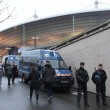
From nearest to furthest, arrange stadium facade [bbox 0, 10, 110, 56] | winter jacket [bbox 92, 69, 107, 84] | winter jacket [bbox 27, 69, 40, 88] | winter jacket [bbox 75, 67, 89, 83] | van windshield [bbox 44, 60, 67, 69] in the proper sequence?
winter jacket [bbox 75, 67, 89, 83]
winter jacket [bbox 92, 69, 107, 84]
winter jacket [bbox 27, 69, 40, 88]
van windshield [bbox 44, 60, 67, 69]
stadium facade [bbox 0, 10, 110, 56]

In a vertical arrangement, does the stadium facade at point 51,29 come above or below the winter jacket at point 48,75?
above

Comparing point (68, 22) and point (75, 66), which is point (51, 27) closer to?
point (68, 22)

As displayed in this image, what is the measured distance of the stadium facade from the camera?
59219mm

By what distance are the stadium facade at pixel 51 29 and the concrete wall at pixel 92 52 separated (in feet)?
113

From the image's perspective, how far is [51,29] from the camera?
65.6m

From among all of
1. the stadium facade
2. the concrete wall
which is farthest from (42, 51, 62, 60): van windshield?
the stadium facade

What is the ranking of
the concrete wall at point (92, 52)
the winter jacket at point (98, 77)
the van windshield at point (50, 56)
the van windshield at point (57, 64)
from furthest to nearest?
the van windshield at point (50, 56) → the van windshield at point (57, 64) → the concrete wall at point (92, 52) → the winter jacket at point (98, 77)

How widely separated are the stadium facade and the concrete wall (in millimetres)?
34426

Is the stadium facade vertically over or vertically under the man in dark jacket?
over

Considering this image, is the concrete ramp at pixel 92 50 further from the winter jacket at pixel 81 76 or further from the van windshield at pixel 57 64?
the winter jacket at pixel 81 76

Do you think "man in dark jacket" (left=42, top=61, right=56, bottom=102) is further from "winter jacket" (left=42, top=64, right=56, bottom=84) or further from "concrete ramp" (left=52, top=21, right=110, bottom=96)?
"concrete ramp" (left=52, top=21, right=110, bottom=96)

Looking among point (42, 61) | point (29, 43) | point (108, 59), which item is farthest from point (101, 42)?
point (29, 43)

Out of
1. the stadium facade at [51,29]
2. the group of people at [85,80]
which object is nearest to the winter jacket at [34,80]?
the group of people at [85,80]

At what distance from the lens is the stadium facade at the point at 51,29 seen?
194ft
